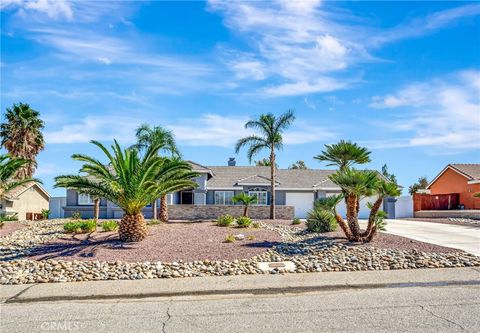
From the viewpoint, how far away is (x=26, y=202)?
42.0m

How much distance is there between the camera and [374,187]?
50.3 ft

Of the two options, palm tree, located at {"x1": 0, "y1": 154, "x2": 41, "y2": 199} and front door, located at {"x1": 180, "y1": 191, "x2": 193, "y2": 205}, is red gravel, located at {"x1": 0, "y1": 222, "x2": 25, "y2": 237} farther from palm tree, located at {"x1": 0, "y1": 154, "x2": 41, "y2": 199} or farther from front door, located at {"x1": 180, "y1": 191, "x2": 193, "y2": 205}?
front door, located at {"x1": 180, "y1": 191, "x2": 193, "y2": 205}

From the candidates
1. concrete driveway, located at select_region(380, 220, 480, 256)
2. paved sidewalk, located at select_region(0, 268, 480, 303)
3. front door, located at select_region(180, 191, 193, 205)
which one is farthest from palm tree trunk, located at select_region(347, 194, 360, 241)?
front door, located at select_region(180, 191, 193, 205)

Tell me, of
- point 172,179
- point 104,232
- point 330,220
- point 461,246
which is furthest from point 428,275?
point 104,232

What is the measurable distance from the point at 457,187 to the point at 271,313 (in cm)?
3826

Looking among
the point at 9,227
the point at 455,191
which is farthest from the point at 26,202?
the point at 455,191

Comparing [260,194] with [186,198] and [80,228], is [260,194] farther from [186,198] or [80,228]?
[80,228]

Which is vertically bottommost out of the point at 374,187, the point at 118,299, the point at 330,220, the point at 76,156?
the point at 118,299

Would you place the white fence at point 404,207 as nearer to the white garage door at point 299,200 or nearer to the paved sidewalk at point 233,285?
the white garage door at point 299,200

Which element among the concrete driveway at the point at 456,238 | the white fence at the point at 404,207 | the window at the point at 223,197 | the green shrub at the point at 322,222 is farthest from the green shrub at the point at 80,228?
the white fence at the point at 404,207

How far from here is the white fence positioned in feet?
128

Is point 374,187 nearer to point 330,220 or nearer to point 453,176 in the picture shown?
point 330,220

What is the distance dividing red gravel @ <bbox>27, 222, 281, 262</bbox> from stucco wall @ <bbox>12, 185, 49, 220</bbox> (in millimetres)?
25373

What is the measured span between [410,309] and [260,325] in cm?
300
